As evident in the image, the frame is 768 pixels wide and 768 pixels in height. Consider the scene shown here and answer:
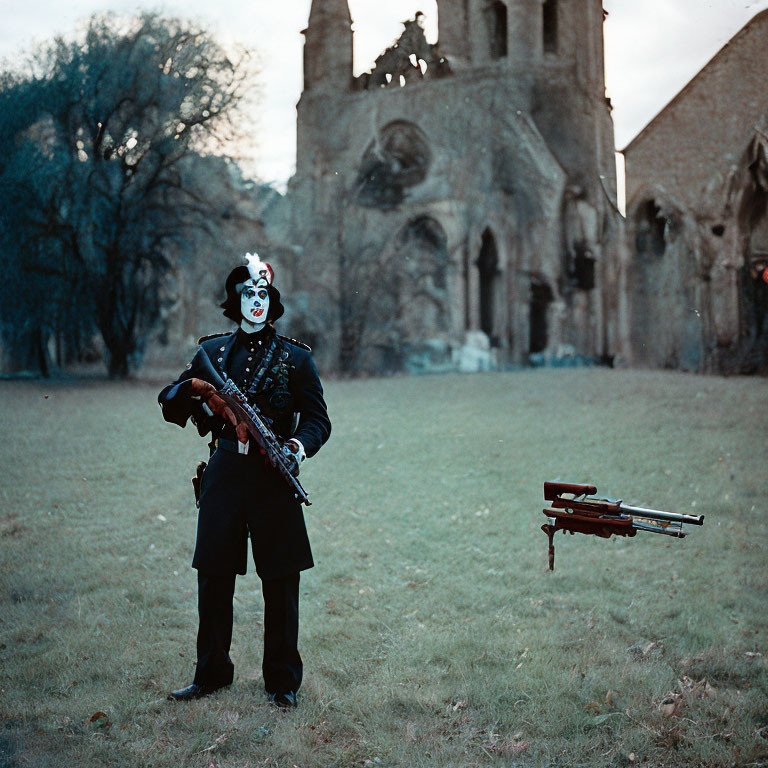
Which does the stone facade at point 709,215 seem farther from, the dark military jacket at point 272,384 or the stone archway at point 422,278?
the stone archway at point 422,278

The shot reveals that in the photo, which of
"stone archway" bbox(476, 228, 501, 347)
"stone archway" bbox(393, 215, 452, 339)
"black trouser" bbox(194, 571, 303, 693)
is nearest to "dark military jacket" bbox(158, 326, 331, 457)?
"black trouser" bbox(194, 571, 303, 693)

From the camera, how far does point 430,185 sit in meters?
24.8

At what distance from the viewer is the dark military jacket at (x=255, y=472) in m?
3.60

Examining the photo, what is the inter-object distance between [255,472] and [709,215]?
10387mm

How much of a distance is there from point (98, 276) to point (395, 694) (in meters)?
9.04

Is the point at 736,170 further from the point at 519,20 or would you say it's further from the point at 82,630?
the point at 519,20

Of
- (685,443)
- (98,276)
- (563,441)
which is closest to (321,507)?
(563,441)

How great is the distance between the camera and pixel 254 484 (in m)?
3.61

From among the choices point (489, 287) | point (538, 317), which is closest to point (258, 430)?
point (489, 287)

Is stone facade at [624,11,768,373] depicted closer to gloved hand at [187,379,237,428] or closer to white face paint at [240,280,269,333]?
white face paint at [240,280,269,333]

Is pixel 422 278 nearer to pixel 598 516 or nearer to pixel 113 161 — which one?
pixel 113 161

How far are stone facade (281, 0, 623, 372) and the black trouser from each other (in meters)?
17.4

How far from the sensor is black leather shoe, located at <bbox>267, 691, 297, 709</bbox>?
3.73m

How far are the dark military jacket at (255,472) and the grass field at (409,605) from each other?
741 millimetres
